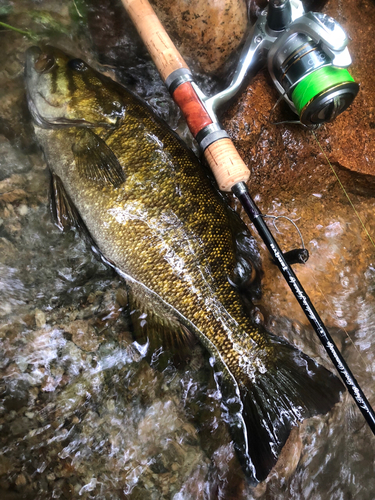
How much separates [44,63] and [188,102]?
0.87m

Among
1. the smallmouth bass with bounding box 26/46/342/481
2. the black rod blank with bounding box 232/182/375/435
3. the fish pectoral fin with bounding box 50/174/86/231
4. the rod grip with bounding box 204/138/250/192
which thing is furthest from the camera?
the fish pectoral fin with bounding box 50/174/86/231

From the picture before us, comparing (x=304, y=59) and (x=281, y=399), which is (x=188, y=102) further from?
(x=281, y=399)

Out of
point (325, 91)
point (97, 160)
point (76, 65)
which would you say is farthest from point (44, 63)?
point (325, 91)

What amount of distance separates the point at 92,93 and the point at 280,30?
1.16 m

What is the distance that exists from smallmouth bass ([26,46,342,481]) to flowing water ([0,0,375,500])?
0.69 feet

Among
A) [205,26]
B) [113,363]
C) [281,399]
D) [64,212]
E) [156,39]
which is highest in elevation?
[156,39]

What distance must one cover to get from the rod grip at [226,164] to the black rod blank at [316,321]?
0.14 ft

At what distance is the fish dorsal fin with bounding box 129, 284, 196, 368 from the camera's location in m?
2.01

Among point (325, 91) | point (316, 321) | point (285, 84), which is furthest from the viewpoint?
point (285, 84)

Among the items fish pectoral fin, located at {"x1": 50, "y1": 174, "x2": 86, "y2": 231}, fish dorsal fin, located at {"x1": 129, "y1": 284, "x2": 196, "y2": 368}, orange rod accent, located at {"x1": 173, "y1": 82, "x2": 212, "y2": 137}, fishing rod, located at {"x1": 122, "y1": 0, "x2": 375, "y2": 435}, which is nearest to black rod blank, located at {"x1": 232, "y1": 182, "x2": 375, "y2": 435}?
fishing rod, located at {"x1": 122, "y1": 0, "x2": 375, "y2": 435}

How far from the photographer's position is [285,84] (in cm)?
204

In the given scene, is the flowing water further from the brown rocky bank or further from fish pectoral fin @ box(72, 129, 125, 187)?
fish pectoral fin @ box(72, 129, 125, 187)

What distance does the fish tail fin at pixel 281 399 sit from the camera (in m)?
1.79

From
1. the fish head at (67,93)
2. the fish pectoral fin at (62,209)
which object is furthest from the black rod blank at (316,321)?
the fish pectoral fin at (62,209)
